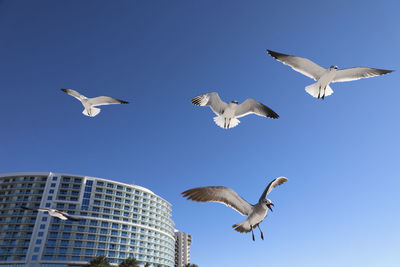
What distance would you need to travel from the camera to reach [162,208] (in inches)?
3406

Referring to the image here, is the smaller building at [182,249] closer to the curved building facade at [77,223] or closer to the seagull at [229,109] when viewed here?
the curved building facade at [77,223]

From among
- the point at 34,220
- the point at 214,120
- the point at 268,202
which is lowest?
the point at 268,202

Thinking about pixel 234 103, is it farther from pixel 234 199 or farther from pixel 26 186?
pixel 26 186

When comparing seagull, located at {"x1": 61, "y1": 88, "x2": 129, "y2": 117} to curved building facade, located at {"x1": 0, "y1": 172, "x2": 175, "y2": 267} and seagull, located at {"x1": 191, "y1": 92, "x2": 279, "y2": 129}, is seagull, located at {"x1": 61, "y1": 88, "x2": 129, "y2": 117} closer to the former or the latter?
seagull, located at {"x1": 191, "y1": 92, "x2": 279, "y2": 129}

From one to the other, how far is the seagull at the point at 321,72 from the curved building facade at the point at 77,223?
67.4 m

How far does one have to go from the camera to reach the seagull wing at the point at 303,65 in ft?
38.3

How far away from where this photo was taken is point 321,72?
39.8 ft

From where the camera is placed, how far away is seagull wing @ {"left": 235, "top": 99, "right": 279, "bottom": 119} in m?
12.8

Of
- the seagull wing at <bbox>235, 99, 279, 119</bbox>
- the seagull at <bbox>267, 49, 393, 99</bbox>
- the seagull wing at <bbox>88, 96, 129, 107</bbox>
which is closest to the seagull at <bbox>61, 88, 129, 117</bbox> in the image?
the seagull wing at <bbox>88, 96, 129, 107</bbox>

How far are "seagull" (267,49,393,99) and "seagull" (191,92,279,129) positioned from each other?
210 cm

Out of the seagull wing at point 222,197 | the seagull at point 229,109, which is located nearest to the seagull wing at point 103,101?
the seagull at point 229,109

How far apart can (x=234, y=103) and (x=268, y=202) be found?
628 centimetres

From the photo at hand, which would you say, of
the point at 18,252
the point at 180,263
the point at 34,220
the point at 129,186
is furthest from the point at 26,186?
the point at 180,263

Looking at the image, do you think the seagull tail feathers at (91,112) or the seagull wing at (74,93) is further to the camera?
the seagull tail feathers at (91,112)
